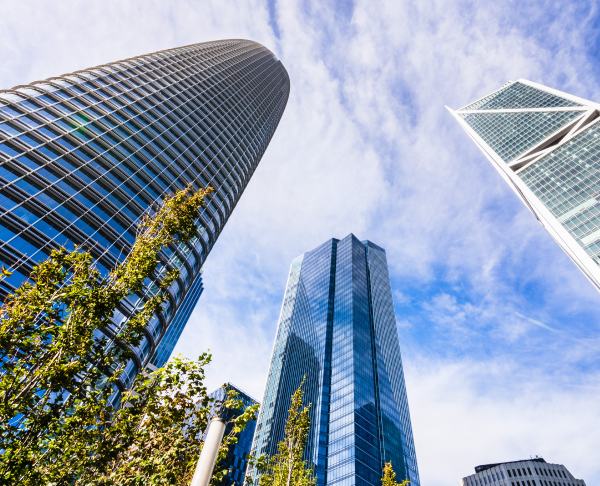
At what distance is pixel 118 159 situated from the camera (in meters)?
37.8

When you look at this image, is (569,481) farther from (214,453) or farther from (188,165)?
(214,453)

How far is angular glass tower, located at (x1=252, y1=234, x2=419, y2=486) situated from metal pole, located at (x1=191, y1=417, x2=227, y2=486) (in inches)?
3268

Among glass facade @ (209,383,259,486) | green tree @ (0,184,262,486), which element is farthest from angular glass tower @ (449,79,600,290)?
glass facade @ (209,383,259,486)

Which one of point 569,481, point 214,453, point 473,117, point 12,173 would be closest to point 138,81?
point 12,173

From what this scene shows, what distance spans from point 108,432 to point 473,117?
139m

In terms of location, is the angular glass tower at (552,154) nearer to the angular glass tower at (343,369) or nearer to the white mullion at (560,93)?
the white mullion at (560,93)

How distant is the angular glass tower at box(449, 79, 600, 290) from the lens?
2457 inches

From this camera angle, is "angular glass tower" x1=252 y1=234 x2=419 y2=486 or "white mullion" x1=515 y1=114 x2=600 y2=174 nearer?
"white mullion" x1=515 y1=114 x2=600 y2=174

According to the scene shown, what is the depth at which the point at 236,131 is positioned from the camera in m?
63.8

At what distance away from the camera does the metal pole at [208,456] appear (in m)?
3.90

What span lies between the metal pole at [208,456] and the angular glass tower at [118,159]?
56.6 feet

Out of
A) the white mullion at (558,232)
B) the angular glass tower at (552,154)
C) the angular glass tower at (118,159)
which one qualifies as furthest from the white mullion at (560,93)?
the angular glass tower at (118,159)

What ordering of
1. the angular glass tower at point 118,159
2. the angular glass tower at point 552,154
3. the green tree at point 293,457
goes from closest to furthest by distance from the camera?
the green tree at point 293,457 < the angular glass tower at point 118,159 < the angular glass tower at point 552,154

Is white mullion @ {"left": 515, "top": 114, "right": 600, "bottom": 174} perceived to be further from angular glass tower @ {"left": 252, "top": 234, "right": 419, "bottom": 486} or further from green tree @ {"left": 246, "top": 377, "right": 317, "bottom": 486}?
green tree @ {"left": 246, "top": 377, "right": 317, "bottom": 486}
